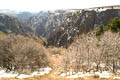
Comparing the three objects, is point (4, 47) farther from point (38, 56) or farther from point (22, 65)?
point (38, 56)

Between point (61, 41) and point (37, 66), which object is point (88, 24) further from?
→ point (37, 66)

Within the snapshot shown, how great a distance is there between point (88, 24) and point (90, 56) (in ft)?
402

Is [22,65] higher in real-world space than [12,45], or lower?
lower

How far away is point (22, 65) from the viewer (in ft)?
121

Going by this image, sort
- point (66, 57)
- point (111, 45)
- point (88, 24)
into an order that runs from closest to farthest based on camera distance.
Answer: point (111, 45)
point (66, 57)
point (88, 24)

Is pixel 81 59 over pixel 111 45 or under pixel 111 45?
under

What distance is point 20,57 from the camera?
3597 cm

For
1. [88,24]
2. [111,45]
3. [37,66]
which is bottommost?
[37,66]

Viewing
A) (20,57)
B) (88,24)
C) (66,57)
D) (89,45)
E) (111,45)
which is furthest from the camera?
(88,24)

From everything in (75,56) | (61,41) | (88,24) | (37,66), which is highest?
(88,24)

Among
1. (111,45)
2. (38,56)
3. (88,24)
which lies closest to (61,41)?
(88,24)

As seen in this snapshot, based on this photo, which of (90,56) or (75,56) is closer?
(90,56)

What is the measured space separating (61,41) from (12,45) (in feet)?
442

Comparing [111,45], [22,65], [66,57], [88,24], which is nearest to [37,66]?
[22,65]
